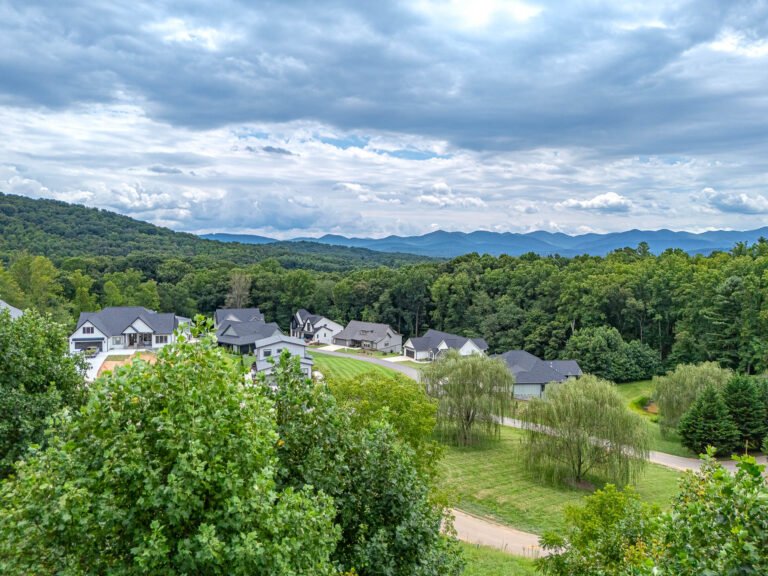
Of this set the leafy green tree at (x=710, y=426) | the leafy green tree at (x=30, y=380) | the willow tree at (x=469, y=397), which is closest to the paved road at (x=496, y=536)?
the willow tree at (x=469, y=397)

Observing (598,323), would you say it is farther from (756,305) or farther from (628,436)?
(628,436)

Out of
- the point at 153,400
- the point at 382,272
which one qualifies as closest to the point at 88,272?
the point at 382,272

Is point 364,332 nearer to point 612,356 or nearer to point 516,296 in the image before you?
point 516,296

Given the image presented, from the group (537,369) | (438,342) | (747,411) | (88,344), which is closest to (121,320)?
(88,344)

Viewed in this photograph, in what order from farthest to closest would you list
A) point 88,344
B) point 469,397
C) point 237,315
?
1. point 237,315
2. point 88,344
3. point 469,397

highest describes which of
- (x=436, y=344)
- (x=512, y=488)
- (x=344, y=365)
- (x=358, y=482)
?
(x=358, y=482)
